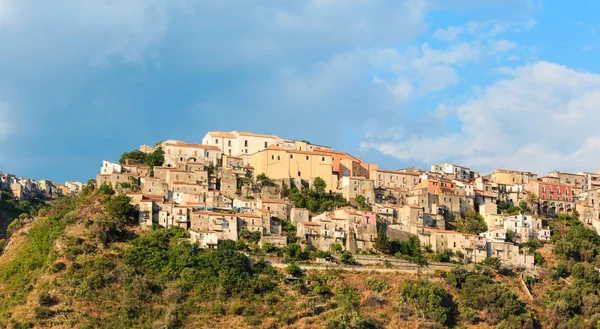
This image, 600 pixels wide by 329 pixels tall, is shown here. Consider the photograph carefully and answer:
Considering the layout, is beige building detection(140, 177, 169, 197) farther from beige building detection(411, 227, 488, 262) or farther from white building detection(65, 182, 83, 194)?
white building detection(65, 182, 83, 194)

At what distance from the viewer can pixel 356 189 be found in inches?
2891

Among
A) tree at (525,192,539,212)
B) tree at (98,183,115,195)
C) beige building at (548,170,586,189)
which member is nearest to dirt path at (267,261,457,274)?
tree at (98,183,115,195)

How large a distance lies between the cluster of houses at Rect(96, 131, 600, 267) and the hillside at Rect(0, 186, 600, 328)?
8.41 feet

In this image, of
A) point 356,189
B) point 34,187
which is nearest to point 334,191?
point 356,189

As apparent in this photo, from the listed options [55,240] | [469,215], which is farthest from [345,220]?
[55,240]

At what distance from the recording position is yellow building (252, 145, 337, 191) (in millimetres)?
74812

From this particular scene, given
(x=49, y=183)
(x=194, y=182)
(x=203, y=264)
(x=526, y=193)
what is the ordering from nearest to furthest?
(x=203, y=264), (x=194, y=182), (x=526, y=193), (x=49, y=183)

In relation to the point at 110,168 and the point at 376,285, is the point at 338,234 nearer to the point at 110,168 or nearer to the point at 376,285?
the point at 376,285

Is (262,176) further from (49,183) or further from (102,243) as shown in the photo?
(49,183)

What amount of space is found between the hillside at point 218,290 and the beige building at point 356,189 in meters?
13.0

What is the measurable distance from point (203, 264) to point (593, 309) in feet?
83.3

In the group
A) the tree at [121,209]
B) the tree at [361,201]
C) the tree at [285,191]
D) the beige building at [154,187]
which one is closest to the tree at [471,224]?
the tree at [361,201]

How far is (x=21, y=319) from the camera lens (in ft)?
174

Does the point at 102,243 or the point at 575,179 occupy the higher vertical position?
the point at 575,179
